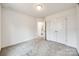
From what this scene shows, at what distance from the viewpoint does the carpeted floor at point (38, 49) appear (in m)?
1.31

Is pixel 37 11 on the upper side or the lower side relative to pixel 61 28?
upper

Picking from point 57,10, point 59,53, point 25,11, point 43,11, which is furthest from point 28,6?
point 59,53

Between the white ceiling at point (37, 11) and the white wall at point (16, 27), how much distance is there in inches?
3.3

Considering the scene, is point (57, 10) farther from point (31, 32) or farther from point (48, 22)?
Answer: point (31, 32)

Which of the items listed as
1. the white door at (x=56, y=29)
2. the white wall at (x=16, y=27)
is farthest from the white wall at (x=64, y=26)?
the white wall at (x=16, y=27)

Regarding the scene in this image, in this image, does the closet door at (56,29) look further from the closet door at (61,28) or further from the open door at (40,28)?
the open door at (40,28)

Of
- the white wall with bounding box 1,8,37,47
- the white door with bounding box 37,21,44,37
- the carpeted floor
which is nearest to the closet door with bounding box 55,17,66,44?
the carpeted floor

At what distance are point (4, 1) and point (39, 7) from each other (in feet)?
2.01

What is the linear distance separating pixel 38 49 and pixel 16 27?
0.60 metres

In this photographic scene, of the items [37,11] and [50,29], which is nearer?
[37,11]

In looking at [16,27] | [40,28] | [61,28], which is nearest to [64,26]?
[61,28]

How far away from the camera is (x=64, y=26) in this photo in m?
1.46

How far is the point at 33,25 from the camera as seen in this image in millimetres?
1476

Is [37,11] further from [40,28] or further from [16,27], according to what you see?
[16,27]
